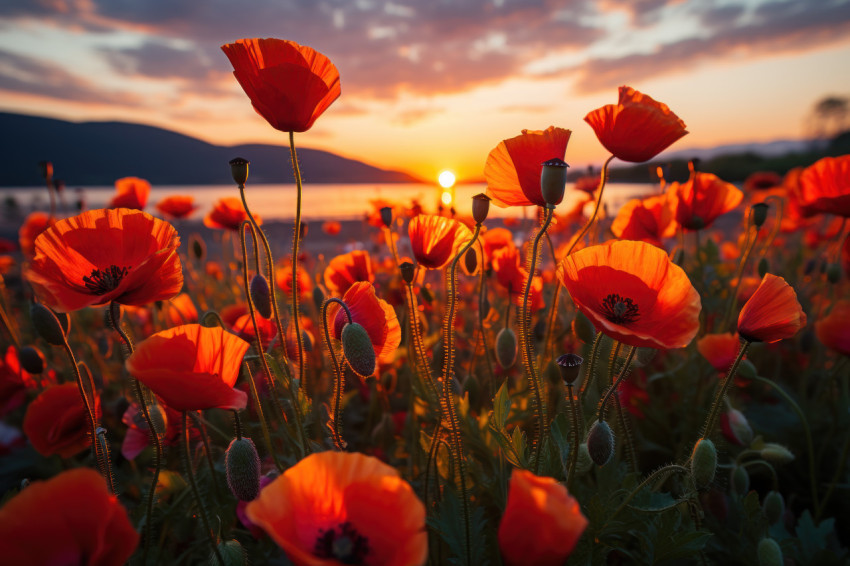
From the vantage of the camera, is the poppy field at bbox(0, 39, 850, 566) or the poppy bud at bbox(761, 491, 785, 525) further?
the poppy bud at bbox(761, 491, 785, 525)

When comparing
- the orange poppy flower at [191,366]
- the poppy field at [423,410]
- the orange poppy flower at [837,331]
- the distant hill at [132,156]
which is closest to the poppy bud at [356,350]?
the poppy field at [423,410]

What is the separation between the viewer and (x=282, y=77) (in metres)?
1.04

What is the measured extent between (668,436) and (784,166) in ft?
134

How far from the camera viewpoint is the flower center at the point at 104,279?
1.01 m

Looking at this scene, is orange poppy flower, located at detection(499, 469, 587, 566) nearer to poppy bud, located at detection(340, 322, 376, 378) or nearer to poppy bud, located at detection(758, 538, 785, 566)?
poppy bud, located at detection(340, 322, 376, 378)

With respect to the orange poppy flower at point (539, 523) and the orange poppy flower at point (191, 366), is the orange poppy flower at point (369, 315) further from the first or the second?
the orange poppy flower at point (539, 523)

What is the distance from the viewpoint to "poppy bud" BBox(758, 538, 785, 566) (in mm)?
1077

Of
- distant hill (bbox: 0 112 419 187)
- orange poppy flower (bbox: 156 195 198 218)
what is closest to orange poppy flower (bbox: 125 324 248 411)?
orange poppy flower (bbox: 156 195 198 218)

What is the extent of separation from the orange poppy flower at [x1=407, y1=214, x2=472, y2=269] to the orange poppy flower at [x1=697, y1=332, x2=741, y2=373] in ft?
3.16

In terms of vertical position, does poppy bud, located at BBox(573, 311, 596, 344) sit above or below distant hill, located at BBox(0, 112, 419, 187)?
below

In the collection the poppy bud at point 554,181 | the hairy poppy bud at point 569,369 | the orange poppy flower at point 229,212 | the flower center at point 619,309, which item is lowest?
the hairy poppy bud at point 569,369

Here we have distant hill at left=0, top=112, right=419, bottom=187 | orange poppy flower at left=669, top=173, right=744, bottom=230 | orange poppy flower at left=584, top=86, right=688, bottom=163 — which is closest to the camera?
orange poppy flower at left=584, top=86, right=688, bottom=163

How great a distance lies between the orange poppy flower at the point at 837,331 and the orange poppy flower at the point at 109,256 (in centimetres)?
199

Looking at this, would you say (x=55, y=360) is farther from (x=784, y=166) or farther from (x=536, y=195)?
(x=784, y=166)
